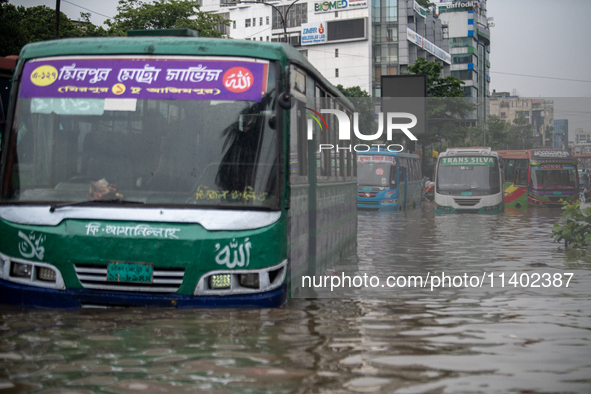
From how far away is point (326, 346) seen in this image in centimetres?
612

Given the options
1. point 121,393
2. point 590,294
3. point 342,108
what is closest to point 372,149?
point 342,108

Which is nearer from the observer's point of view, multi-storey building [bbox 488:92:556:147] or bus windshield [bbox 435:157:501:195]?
bus windshield [bbox 435:157:501:195]

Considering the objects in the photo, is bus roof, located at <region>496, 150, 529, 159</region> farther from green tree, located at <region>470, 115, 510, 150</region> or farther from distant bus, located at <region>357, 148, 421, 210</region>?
green tree, located at <region>470, 115, 510, 150</region>

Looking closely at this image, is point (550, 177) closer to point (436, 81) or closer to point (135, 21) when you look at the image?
point (436, 81)

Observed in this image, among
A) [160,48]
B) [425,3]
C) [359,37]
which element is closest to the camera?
[160,48]

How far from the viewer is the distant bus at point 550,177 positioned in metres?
39.9

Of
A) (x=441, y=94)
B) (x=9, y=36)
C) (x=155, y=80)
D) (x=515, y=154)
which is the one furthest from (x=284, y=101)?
(x=441, y=94)

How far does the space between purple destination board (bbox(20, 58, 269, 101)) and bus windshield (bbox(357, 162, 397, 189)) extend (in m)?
29.6

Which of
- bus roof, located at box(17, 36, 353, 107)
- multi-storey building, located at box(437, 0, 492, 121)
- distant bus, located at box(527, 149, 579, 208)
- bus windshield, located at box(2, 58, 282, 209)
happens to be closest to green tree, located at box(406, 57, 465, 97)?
distant bus, located at box(527, 149, 579, 208)

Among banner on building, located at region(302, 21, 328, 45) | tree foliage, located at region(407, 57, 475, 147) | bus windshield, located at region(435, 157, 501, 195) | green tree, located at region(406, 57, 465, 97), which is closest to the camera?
bus windshield, located at region(435, 157, 501, 195)

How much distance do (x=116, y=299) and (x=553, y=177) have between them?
36562mm

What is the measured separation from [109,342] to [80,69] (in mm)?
2527

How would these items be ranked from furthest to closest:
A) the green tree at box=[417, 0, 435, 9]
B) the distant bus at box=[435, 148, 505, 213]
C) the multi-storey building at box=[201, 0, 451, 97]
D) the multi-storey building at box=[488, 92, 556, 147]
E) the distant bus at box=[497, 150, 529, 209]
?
the multi-storey building at box=[488, 92, 556, 147] < the green tree at box=[417, 0, 435, 9] < the multi-storey building at box=[201, 0, 451, 97] < the distant bus at box=[497, 150, 529, 209] < the distant bus at box=[435, 148, 505, 213]

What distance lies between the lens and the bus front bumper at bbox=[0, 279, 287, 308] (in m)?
6.63
